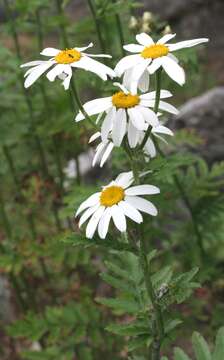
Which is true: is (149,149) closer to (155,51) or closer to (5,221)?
(155,51)

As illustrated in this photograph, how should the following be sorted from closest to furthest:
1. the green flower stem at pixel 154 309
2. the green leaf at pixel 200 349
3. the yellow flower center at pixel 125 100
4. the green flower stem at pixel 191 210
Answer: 1. the yellow flower center at pixel 125 100
2. the green flower stem at pixel 154 309
3. the green leaf at pixel 200 349
4. the green flower stem at pixel 191 210

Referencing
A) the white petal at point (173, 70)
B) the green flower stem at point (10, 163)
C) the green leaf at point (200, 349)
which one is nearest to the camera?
the white petal at point (173, 70)

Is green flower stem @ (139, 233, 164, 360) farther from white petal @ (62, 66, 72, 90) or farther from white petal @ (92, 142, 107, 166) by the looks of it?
white petal @ (62, 66, 72, 90)

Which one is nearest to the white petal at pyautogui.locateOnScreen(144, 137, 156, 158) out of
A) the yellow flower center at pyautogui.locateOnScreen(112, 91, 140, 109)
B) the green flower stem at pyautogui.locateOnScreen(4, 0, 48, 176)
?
the yellow flower center at pyautogui.locateOnScreen(112, 91, 140, 109)

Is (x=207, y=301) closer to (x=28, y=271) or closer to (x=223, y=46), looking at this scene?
(x=28, y=271)

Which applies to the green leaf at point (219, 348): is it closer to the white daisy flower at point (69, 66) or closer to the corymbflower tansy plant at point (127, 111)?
the corymbflower tansy plant at point (127, 111)

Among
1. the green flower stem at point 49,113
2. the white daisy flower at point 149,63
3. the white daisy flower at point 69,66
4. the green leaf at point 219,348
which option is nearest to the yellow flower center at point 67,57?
the white daisy flower at point 69,66
